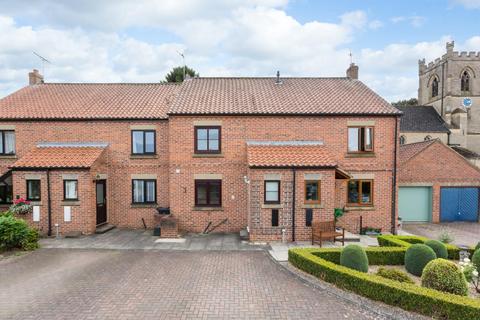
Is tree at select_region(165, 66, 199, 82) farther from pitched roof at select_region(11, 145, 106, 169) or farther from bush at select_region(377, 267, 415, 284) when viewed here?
bush at select_region(377, 267, 415, 284)

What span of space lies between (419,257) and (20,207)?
58.6 ft

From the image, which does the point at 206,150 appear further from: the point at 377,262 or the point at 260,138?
the point at 377,262

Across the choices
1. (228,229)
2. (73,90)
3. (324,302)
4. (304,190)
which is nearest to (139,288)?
(324,302)

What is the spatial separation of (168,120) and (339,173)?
9812mm

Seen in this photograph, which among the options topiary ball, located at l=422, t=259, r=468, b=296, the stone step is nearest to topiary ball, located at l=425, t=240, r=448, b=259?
topiary ball, located at l=422, t=259, r=468, b=296

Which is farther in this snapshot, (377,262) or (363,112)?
(363,112)

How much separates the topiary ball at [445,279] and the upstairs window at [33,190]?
17224 millimetres

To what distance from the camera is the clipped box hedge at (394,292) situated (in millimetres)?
6379

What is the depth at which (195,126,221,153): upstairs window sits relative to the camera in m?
15.2

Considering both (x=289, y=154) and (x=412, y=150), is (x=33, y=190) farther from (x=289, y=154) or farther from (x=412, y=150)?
(x=412, y=150)

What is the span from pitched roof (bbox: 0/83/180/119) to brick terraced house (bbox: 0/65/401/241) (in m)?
0.12

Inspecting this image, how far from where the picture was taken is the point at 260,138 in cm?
1520

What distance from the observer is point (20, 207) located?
45.6ft

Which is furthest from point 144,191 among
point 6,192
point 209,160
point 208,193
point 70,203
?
point 6,192
